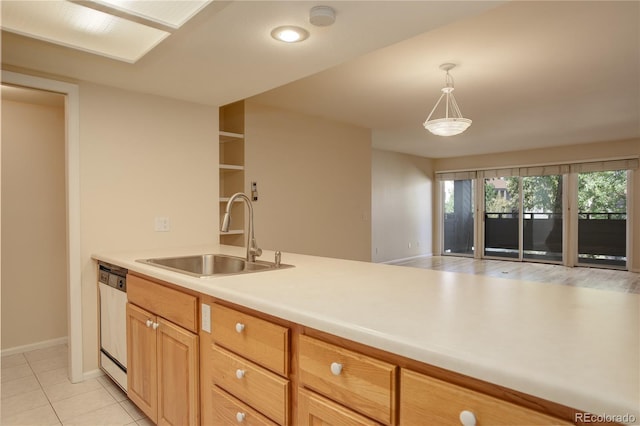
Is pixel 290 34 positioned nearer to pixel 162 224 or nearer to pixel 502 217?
pixel 162 224

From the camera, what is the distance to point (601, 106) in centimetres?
458

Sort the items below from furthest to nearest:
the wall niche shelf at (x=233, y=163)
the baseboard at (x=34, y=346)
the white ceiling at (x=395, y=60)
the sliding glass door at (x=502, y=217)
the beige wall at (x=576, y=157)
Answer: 1. the sliding glass door at (x=502, y=217)
2. the beige wall at (x=576, y=157)
3. the wall niche shelf at (x=233, y=163)
4. the baseboard at (x=34, y=346)
5. the white ceiling at (x=395, y=60)

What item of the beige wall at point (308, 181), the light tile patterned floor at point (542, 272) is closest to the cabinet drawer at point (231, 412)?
the beige wall at point (308, 181)

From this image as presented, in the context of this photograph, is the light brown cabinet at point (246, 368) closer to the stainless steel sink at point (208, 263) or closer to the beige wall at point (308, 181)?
the stainless steel sink at point (208, 263)

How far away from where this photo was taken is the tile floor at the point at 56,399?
2100 mm

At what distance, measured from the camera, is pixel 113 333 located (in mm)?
2398

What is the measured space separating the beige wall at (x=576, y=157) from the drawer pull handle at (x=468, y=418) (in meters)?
8.09

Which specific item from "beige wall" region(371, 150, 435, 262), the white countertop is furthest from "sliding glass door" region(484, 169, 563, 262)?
the white countertop

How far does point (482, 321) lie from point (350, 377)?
0.38 metres

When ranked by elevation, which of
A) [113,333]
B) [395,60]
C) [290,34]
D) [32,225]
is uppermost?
[395,60]

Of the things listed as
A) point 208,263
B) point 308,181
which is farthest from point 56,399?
point 308,181

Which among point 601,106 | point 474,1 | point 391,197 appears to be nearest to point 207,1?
point 474,1

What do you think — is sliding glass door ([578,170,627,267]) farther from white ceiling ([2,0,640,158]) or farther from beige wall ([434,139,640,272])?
white ceiling ([2,0,640,158])

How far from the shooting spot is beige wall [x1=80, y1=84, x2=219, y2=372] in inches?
103
